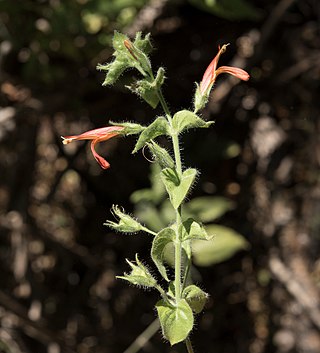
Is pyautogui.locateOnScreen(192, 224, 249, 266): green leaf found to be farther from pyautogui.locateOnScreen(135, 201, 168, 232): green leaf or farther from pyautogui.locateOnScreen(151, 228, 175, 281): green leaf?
pyautogui.locateOnScreen(151, 228, 175, 281): green leaf

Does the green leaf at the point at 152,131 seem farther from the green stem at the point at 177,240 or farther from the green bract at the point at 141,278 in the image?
the green bract at the point at 141,278

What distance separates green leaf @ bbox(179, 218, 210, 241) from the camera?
0.90 m

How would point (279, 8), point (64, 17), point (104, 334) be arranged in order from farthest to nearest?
point (104, 334) → point (279, 8) → point (64, 17)

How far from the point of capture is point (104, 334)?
8.42ft

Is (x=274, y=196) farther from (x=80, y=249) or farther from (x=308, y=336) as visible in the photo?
(x=80, y=249)

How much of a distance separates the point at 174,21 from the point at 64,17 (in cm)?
50

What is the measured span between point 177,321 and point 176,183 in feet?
0.58

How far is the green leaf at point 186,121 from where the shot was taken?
0.88 meters

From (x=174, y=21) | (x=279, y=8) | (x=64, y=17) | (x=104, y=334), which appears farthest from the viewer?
(x=104, y=334)

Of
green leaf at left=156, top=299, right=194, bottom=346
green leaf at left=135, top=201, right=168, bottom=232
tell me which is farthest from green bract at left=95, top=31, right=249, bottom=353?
green leaf at left=135, top=201, right=168, bottom=232

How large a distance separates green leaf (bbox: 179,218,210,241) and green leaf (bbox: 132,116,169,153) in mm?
123

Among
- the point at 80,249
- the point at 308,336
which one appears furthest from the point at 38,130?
the point at 308,336

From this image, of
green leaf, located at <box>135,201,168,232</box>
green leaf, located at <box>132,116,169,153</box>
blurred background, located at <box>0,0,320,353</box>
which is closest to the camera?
green leaf, located at <box>132,116,169,153</box>

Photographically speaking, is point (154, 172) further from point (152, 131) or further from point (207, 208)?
point (152, 131)
